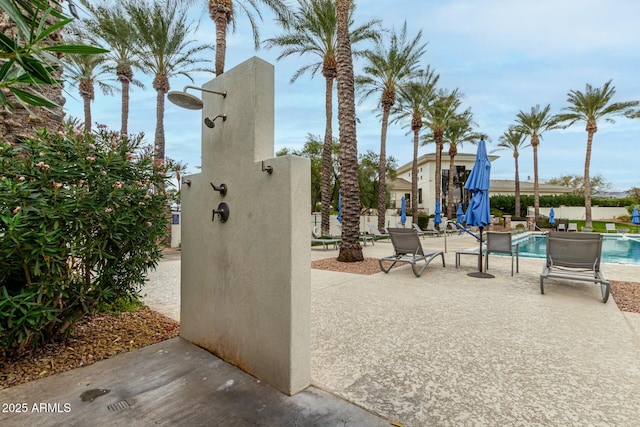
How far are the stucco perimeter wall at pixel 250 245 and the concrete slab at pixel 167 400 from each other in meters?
0.19

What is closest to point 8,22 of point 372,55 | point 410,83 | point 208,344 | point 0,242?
point 0,242

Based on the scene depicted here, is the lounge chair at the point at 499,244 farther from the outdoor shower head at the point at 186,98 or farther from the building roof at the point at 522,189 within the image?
the building roof at the point at 522,189

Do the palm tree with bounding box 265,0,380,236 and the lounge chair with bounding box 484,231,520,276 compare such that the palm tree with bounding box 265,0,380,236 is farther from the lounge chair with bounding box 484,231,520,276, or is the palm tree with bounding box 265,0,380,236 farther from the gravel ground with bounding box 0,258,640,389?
the gravel ground with bounding box 0,258,640,389

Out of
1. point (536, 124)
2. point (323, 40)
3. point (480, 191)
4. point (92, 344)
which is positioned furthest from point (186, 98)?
point (536, 124)

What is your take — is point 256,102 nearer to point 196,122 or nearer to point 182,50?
point 196,122

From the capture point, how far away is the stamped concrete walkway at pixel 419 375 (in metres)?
2.27

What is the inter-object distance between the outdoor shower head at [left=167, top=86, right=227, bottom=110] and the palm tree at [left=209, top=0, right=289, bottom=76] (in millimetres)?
10861

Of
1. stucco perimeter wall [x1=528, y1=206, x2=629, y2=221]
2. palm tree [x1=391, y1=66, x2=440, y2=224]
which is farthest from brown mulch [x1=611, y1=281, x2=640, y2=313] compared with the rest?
stucco perimeter wall [x1=528, y1=206, x2=629, y2=221]

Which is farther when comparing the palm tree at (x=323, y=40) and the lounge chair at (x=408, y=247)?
the palm tree at (x=323, y=40)

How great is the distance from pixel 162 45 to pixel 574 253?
19.8 meters

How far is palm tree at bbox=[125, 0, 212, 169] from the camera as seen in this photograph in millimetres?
15867

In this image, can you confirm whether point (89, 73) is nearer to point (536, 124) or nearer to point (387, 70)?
point (387, 70)

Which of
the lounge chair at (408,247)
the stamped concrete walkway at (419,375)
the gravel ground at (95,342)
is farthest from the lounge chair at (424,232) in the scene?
the stamped concrete walkway at (419,375)

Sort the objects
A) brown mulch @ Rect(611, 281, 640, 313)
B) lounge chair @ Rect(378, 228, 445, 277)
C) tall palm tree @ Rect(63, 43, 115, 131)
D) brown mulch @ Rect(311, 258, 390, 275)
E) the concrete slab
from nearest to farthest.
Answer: the concrete slab → brown mulch @ Rect(611, 281, 640, 313) → lounge chair @ Rect(378, 228, 445, 277) → brown mulch @ Rect(311, 258, 390, 275) → tall palm tree @ Rect(63, 43, 115, 131)
